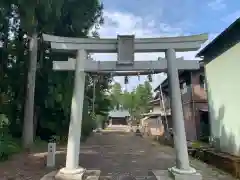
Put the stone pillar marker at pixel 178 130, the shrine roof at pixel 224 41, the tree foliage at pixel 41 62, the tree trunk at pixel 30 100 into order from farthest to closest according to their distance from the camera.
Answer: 1. the tree foliage at pixel 41 62
2. the tree trunk at pixel 30 100
3. the shrine roof at pixel 224 41
4. the stone pillar marker at pixel 178 130

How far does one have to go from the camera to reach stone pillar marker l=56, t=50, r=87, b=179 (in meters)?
7.00

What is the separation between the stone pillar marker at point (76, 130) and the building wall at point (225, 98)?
18.6ft

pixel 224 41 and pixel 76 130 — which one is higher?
pixel 224 41

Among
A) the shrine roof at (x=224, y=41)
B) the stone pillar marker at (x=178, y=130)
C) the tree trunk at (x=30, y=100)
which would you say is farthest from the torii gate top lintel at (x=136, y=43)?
the tree trunk at (x=30, y=100)

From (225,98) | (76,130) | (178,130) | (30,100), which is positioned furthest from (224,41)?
(30,100)

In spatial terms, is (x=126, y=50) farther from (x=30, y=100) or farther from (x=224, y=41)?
(x=30, y=100)

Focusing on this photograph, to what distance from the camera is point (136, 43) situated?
7672 mm

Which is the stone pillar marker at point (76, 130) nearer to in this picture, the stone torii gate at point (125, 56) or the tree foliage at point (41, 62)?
the stone torii gate at point (125, 56)

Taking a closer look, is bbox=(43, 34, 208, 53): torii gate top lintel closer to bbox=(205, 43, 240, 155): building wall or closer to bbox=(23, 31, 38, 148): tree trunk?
bbox=(205, 43, 240, 155): building wall

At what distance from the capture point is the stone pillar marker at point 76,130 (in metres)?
7.00

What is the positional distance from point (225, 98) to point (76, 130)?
6406mm

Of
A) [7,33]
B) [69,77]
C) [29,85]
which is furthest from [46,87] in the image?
[7,33]

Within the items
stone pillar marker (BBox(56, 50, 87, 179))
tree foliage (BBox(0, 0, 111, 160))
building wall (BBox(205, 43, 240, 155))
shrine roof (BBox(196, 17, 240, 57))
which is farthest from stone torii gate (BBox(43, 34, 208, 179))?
tree foliage (BBox(0, 0, 111, 160))

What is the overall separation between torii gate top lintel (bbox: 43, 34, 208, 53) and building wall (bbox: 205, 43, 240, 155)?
2694mm
